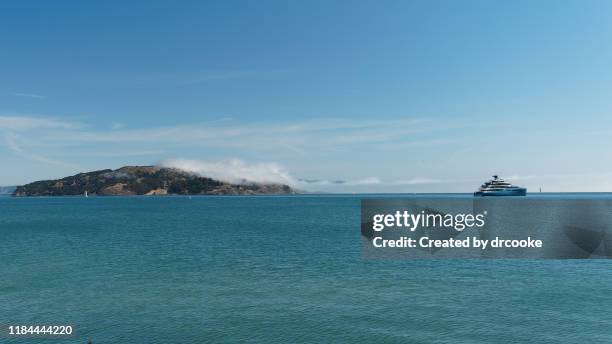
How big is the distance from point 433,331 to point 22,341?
3958 cm

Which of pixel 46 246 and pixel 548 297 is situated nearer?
pixel 548 297

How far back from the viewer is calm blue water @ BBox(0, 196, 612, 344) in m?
40.6

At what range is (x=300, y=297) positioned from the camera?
52.2m

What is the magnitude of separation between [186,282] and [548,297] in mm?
50921

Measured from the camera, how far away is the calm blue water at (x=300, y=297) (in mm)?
40562

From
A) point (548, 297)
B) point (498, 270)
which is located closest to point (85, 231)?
point (498, 270)

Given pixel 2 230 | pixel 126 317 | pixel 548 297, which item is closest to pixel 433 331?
pixel 548 297

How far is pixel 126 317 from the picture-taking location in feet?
148

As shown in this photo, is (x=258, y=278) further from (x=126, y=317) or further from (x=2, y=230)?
(x=2, y=230)

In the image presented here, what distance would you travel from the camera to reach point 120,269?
72500mm

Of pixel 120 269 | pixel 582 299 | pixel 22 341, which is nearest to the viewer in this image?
pixel 22 341

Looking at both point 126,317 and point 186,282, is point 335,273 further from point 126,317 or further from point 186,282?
point 126,317

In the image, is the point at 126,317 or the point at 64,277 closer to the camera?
the point at 126,317

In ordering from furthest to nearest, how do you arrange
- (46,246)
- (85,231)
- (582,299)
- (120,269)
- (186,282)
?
(85,231) < (46,246) < (120,269) < (186,282) < (582,299)
